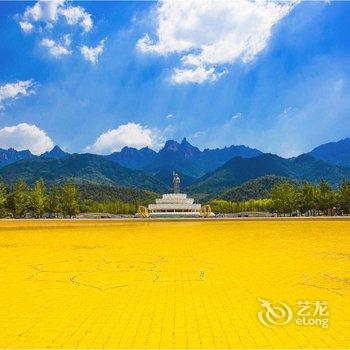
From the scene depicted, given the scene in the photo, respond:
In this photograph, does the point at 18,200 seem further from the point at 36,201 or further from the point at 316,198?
the point at 316,198

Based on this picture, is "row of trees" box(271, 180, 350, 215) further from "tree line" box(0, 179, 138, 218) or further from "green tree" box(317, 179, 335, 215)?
"tree line" box(0, 179, 138, 218)

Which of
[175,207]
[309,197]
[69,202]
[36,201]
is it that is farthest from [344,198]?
[36,201]

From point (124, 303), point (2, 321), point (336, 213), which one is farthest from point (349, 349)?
point (336, 213)

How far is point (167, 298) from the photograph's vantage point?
25.3 ft

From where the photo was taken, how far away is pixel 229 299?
24.9 ft

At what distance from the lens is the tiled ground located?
553cm

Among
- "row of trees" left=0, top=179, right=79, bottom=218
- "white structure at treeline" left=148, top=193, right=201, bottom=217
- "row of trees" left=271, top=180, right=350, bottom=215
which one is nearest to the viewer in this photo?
"row of trees" left=271, top=180, right=350, bottom=215

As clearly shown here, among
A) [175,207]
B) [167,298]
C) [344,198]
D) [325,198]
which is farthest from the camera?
[175,207]

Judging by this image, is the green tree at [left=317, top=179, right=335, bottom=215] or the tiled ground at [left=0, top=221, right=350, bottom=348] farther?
the green tree at [left=317, top=179, right=335, bottom=215]

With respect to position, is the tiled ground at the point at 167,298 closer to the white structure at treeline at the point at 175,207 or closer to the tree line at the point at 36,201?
the white structure at treeline at the point at 175,207

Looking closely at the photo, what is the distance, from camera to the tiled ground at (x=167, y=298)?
5531 mm

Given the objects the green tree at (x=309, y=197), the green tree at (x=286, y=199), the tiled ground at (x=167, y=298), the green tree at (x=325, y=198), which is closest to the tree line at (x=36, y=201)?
the green tree at (x=286, y=199)

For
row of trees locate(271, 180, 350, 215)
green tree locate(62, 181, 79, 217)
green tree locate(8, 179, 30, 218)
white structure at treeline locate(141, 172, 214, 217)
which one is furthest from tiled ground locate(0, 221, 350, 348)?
green tree locate(62, 181, 79, 217)

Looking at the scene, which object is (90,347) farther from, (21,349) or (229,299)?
(229,299)
